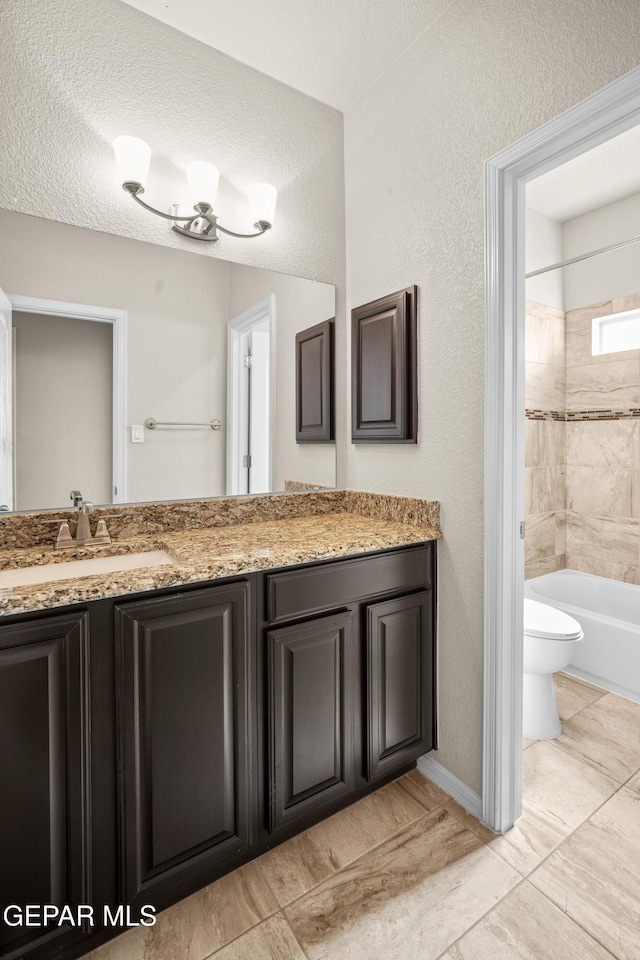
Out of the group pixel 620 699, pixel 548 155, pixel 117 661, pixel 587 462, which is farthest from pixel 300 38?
pixel 620 699

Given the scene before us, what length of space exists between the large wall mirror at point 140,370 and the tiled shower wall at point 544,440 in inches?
57.2

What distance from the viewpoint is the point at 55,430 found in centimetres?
158

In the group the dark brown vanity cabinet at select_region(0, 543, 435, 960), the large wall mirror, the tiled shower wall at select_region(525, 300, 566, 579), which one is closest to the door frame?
the large wall mirror

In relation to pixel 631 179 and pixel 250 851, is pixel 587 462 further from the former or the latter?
pixel 250 851

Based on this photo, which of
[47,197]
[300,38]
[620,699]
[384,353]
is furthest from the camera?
[620,699]

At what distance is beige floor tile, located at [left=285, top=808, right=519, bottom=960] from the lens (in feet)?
3.85

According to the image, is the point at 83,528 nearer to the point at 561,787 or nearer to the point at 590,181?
the point at 561,787

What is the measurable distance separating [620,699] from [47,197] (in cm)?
312

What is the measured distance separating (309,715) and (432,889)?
0.56 metres

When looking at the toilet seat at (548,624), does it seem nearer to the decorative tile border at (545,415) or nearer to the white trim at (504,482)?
the white trim at (504,482)

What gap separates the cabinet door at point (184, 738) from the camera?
1157 mm

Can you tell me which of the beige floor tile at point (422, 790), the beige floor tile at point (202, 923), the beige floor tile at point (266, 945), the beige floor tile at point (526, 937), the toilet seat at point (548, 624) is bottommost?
the beige floor tile at point (266, 945)

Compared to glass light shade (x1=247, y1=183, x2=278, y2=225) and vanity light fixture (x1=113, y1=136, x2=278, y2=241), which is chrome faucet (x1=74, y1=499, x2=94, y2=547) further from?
glass light shade (x1=247, y1=183, x2=278, y2=225)

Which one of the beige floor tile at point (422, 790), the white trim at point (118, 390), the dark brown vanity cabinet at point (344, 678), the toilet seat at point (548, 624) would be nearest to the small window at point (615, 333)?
the toilet seat at point (548, 624)
